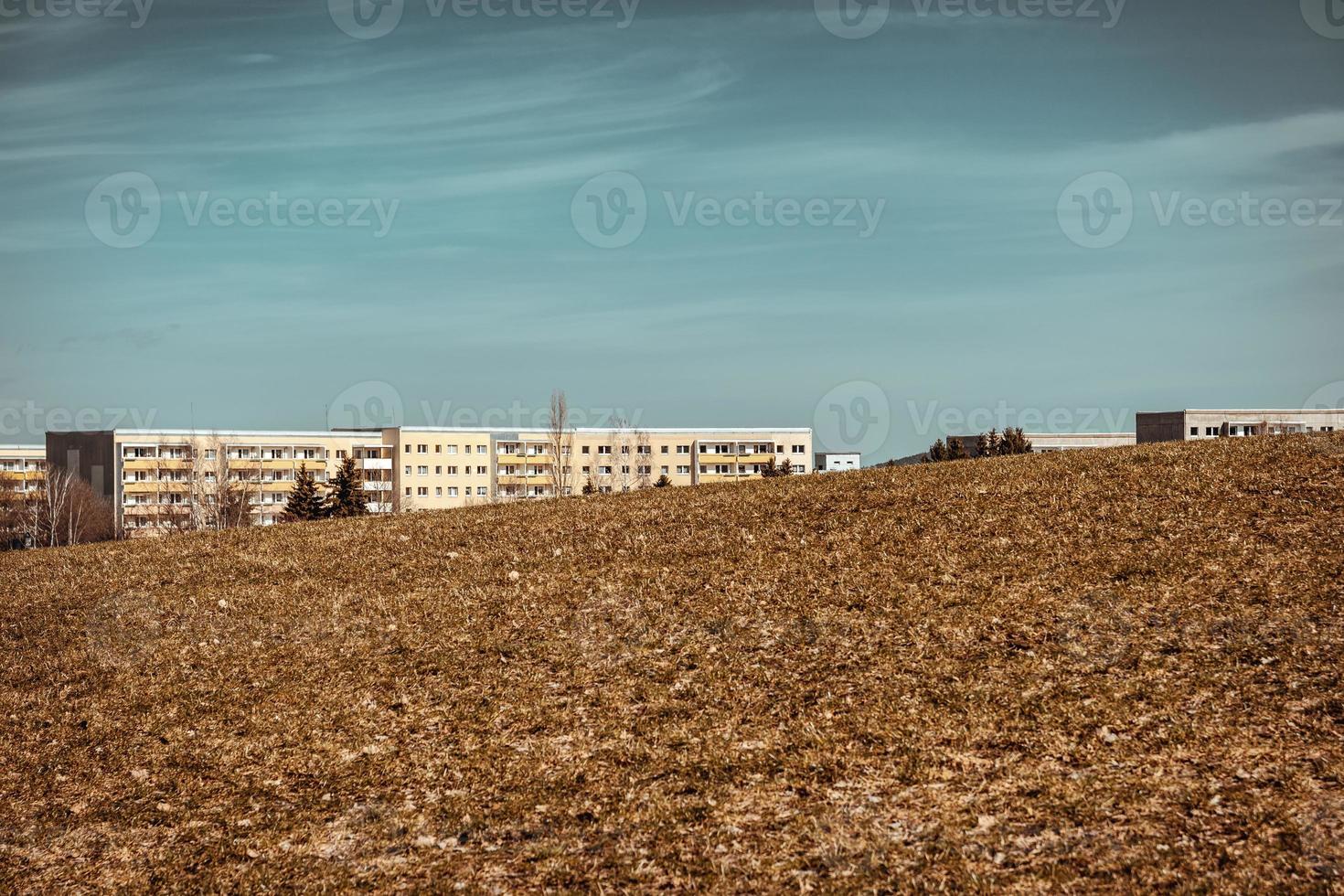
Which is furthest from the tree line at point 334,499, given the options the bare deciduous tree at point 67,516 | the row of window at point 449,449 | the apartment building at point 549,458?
the row of window at point 449,449

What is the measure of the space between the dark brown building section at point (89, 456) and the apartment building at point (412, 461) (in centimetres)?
13

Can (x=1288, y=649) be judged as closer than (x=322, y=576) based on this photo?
Yes

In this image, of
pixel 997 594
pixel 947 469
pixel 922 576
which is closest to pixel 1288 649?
pixel 997 594

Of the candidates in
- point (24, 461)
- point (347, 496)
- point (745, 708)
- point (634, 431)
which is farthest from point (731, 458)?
point (745, 708)

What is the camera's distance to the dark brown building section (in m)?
117

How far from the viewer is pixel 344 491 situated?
61.3 meters

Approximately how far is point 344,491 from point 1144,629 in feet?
180

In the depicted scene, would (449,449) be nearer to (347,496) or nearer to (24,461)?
(24,461)

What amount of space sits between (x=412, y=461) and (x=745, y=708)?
12235cm

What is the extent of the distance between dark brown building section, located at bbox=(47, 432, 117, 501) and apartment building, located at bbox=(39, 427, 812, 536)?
0.44 feet

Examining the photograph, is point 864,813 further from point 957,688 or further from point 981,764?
point 957,688

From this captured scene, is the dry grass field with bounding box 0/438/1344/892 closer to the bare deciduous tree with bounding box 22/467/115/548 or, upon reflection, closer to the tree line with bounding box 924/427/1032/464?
the tree line with bounding box 924/427/1032/464

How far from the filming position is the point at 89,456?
122 meters

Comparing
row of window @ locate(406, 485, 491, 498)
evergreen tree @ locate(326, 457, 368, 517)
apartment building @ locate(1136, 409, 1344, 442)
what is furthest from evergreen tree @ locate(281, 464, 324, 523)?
apartment building @ locate(1136, 409, 1344, 442)
